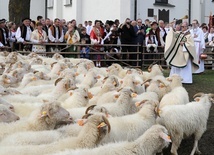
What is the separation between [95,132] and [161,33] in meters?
15.0

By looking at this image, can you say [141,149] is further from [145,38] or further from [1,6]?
[1,6]

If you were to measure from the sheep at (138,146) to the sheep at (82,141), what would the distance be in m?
0.30

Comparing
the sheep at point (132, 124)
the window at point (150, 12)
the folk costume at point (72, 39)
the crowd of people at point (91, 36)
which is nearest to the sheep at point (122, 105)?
the sheep at point (132, 124)

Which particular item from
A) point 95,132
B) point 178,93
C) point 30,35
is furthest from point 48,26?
point 95,132

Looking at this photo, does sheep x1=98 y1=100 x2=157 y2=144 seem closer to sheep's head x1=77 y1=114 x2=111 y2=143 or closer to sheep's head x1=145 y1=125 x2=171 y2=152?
sheep's head x1=77 y1=114 x2=111 y2=143

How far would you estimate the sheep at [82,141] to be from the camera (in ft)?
15.0

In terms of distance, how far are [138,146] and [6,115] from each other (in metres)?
2.12

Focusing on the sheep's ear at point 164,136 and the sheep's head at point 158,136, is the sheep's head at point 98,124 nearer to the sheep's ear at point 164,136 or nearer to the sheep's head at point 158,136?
the sheep's head at point 158,136

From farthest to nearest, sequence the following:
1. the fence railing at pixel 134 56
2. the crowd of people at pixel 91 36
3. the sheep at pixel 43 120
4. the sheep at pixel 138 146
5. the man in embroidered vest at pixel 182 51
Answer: the fence railing at pixel 134 56, the crowd of people at pixel 91 36, the man in embroidered vest at pixel 182 51, the sheep at pixel 43 120, the sheep at pixel 138 146

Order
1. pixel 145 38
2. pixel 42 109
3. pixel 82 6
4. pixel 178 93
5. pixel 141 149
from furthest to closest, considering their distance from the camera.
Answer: pixel 82 6, pixel 145 38, pixel 178 93, pixel 42 109, pixel 141 149

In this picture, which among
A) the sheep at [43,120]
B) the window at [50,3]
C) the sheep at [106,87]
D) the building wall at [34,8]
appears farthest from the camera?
the building wall at [34,8]

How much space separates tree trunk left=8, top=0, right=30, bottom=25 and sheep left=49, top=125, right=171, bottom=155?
14455 mm

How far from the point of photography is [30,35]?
15398mm

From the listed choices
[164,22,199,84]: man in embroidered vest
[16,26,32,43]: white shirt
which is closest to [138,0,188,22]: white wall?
[16,26,32,43]: white shirt
